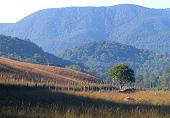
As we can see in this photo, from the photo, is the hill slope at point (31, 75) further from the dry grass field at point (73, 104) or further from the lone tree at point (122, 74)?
the dry grass field at point (73, 104)

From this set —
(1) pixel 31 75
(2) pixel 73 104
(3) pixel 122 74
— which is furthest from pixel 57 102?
(1) pixel 31 75

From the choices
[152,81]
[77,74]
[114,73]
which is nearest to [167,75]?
[152,81]

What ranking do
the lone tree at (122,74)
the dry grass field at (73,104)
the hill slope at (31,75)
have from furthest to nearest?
the lone tree at (122,74) < the hill slope at (31,75) < the dry grass field at (73,104)

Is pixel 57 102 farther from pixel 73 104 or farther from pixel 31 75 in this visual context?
pixel 31 75

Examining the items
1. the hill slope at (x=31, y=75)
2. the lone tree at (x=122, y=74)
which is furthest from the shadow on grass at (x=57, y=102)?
the lone tree at (x=122, y=74)

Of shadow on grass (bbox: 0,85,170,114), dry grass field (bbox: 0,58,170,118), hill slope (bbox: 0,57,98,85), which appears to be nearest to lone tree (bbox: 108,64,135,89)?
Answer: hill slope (bbox: 0,57,98,85)

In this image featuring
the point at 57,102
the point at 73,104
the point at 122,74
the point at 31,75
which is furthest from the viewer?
A: the point at 31,75

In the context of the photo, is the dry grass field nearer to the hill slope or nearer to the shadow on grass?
the shadow on grass

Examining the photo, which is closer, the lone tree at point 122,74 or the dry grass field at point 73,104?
the dry grass field at point 73,104

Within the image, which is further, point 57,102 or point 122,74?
point 122,74

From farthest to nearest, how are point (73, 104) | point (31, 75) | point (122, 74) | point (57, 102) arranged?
point (31, 75) < point (122, 74) < point (57, 102) < point (73, 104)

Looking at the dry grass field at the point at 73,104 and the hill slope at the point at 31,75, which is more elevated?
the hill slope at the point at 31,75

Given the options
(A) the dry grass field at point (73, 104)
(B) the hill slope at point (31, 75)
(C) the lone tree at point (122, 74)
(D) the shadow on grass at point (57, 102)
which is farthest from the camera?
(C) the lone tree at point (122, 74)

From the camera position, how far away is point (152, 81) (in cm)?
18238
